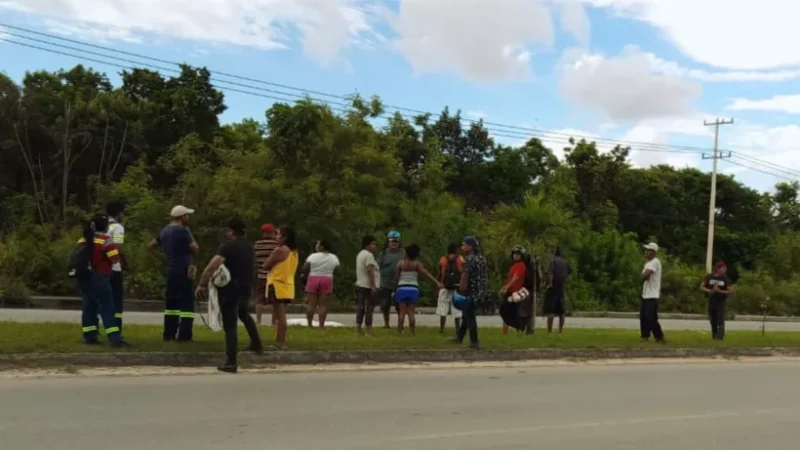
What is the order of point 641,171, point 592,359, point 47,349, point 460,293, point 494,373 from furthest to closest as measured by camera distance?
1. point 641,171
2. point 592,359
3. point 460,293
4. point 494,373
5. point 47,349

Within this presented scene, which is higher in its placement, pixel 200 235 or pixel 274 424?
pixel 200 235

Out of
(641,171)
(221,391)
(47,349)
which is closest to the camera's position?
(221,391)

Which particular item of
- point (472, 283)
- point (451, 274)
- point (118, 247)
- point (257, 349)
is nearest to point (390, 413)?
point (257, 349)

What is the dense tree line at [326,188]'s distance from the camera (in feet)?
74.1

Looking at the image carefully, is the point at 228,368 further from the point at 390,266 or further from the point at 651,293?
the point at 651,293

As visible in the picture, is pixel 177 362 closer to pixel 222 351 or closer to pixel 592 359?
pixel 222 351

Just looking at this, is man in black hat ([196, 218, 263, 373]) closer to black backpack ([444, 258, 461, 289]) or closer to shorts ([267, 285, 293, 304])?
shorts ([267, 285, 293, 304])

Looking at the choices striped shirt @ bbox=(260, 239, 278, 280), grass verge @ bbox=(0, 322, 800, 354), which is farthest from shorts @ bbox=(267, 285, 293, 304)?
striped shirt @ bbox=(260, 239, 278, 280)

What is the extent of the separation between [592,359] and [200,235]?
13.7m

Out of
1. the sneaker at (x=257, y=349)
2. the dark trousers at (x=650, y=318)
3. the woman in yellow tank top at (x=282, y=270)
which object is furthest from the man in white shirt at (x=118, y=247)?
the dark trousers at (x=650, y=318)

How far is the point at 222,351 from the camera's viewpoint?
1015 centimetres

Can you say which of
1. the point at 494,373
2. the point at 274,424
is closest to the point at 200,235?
the point at 494,373

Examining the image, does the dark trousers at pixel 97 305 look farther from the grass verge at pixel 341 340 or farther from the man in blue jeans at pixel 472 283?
the man in blue jeans at pixel 472 283

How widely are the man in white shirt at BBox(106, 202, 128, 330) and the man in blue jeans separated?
508cm
